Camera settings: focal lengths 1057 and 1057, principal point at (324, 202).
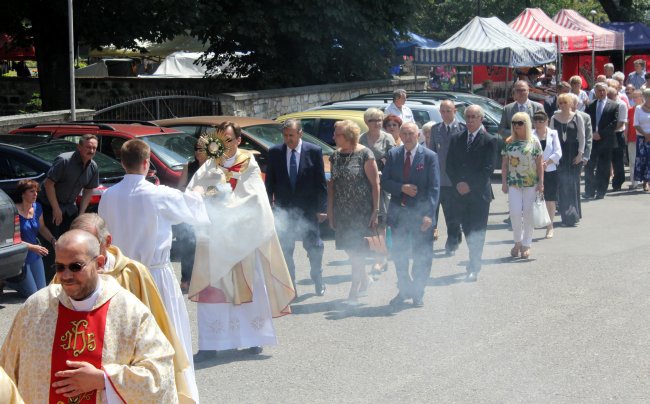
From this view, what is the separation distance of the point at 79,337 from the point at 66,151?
805cm

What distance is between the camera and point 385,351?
26.6 ft

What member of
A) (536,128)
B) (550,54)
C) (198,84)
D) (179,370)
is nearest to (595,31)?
(550,54)

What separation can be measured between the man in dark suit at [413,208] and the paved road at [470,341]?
282 mm

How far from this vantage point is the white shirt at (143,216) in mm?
6422

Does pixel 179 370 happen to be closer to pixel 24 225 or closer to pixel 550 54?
pixel 24 225

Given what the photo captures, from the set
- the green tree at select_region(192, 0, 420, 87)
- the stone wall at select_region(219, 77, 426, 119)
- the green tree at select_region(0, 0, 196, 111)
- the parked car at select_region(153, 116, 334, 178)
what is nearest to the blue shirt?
the parked car at select_region(153, 116, 334, 178)

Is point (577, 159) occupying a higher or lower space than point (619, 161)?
higher

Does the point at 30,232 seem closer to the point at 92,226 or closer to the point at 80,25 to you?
the point at 92,226

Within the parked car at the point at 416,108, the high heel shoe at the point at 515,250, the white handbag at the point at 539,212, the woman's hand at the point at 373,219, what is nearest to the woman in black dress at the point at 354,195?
the woman's hand at the point at 373,219

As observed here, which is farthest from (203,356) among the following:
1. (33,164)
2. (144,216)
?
(33,164)

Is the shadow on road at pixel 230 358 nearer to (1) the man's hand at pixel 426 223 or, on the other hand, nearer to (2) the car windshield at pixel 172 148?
(1) the man's hand at pixel 426 223

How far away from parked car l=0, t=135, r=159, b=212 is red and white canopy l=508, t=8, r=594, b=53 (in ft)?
52.8

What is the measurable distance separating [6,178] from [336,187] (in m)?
3.80

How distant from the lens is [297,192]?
995 centimetres
